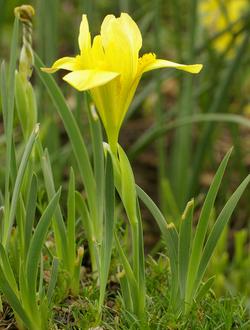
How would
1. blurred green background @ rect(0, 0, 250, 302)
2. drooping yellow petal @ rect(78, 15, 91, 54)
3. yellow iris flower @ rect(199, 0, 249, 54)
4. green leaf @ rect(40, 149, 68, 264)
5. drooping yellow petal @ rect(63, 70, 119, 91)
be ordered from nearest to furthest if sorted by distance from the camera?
drooping yellow petal @ rect(63, 70, 119, 91)
drooping yellow petal @ rect(78, 15, 91, 54)
green leaf @ rect(40, 149, 68, 264)
blurred green background @ rect(0, 0, 250, 302)
yellow iris flower @ rect(199, 0, 249, 54)

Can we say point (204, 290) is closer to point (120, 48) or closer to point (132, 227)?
point (132, 227)

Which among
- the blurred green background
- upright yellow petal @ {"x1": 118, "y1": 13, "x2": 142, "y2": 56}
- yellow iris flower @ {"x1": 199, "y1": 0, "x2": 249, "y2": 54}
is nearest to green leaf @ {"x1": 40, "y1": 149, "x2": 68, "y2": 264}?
upright yellow petal @ {"x1": 118, "y1": 13, "x2": 142, "y2": 56}

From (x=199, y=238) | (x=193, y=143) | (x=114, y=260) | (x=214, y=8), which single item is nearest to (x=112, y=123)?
(x=199, y=238)

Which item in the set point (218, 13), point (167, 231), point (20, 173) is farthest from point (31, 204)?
point (218, 13)

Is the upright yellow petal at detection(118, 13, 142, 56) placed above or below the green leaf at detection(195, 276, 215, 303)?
above

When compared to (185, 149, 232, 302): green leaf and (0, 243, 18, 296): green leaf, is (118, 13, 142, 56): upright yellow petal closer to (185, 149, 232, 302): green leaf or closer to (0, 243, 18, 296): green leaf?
(185, 149, 232, 302): green leaf

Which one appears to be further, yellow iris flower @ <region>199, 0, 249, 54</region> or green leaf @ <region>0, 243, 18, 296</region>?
yellow iris flower @ <region>199, 0, 249, 54</region>

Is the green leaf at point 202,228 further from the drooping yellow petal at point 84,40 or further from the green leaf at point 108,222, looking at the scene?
the drooping yellow petal at point 84,40

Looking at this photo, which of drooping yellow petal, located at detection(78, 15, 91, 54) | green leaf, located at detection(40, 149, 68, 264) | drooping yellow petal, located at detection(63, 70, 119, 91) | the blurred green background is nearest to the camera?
drooping yellow petal, located at detection(63, 70, 119, 91)

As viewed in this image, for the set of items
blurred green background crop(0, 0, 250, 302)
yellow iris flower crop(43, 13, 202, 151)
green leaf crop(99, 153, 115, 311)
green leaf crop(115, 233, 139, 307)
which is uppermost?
yellow iris flower crop(43, 13, 202, 151)

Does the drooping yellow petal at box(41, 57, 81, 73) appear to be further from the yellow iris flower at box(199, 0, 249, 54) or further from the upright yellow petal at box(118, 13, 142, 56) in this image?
the yellow iris flower at box(199, 0, 249, 54)
